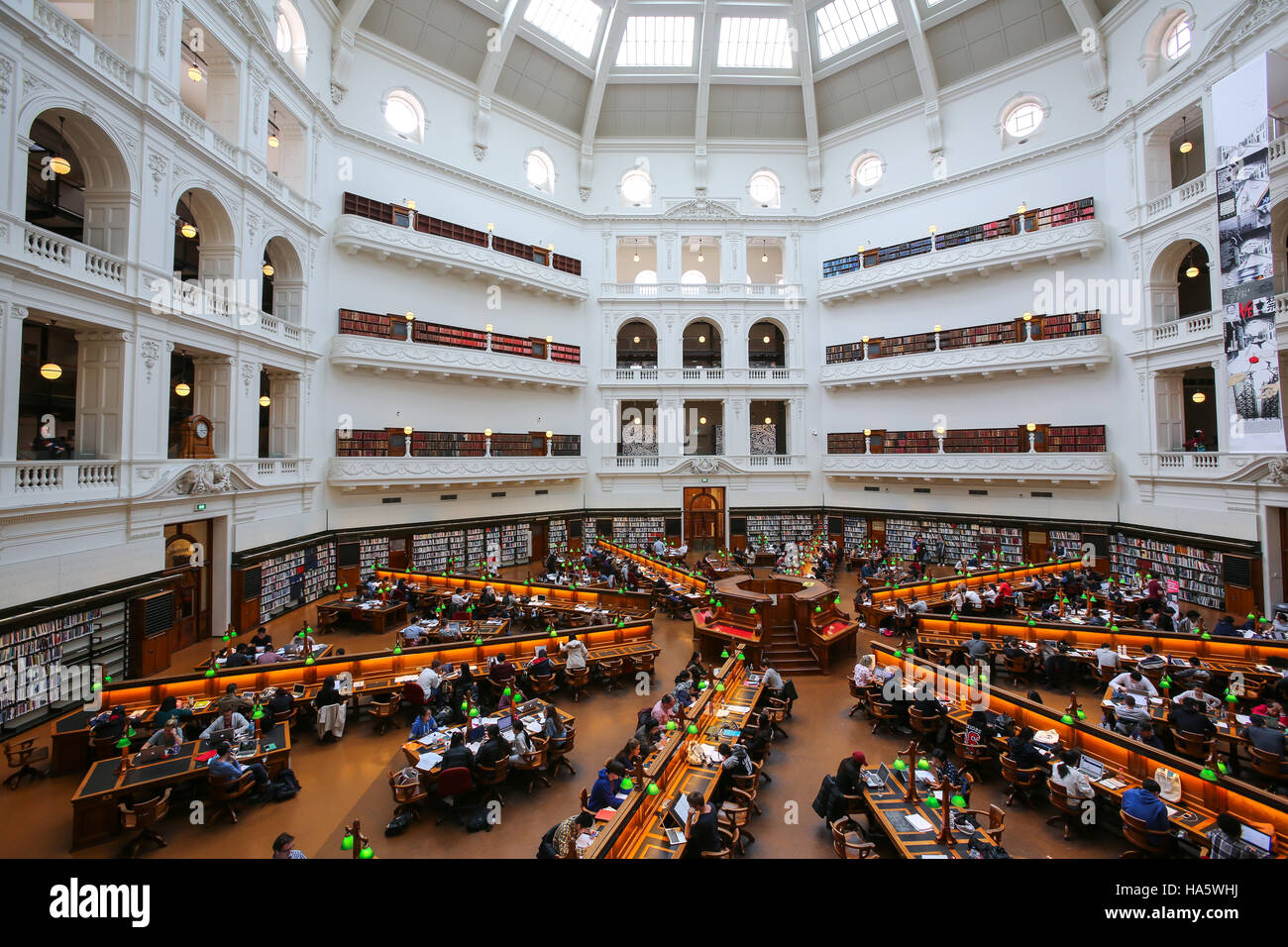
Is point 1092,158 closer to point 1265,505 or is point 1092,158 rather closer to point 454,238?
point 1265,505

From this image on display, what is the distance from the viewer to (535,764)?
7.39 metres


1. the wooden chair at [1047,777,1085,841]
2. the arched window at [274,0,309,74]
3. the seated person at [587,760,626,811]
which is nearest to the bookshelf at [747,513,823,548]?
the wooden chair at [1047,777,1085,841]

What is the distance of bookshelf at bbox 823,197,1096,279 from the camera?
62.8 ft

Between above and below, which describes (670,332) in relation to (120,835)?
above

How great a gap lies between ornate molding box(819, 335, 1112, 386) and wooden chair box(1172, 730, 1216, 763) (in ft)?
47.2

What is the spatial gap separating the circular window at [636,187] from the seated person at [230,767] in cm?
2380

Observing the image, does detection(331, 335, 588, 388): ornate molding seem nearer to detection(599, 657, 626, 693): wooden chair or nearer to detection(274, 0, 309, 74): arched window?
detection(274, 0, 309, 74): arched window

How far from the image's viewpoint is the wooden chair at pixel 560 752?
7793 mm

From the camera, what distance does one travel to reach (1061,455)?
61.2 feet

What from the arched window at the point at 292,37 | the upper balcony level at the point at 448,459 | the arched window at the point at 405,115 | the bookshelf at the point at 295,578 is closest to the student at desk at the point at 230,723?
the bookshelf at the point at 295,578

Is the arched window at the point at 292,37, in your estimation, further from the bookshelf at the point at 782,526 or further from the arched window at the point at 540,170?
the bookshelf at the point at 782,526

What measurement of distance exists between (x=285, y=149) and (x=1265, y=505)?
27.1 metres

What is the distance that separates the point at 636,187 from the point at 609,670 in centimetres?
2138

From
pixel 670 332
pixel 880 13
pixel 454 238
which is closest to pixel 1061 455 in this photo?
pixel 670 332
